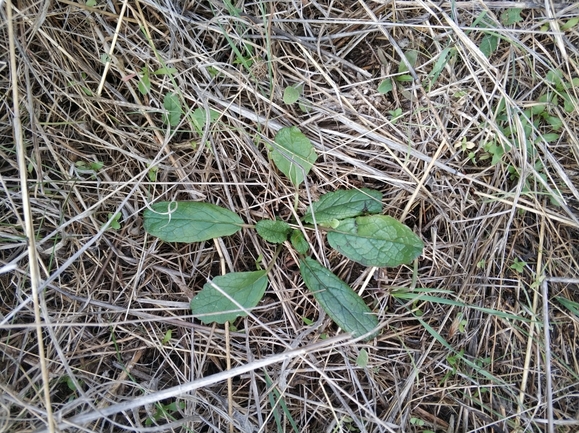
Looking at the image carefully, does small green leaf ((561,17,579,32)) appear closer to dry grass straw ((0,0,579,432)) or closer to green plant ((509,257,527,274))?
dry grass straw ((0,0,579,432))

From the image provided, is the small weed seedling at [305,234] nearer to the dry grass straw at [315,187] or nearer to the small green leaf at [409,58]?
the dry grass straw at [315,187]

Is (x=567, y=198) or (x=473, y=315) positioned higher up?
(x=567, y=198)

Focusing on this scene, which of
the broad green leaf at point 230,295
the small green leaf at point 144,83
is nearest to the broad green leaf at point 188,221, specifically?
the broad green leaf at point 230,295

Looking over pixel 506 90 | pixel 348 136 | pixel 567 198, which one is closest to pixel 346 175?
pixel 348 136

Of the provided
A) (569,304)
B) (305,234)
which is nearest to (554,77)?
(569,304)

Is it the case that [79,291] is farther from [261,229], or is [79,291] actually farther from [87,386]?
[261,229]
